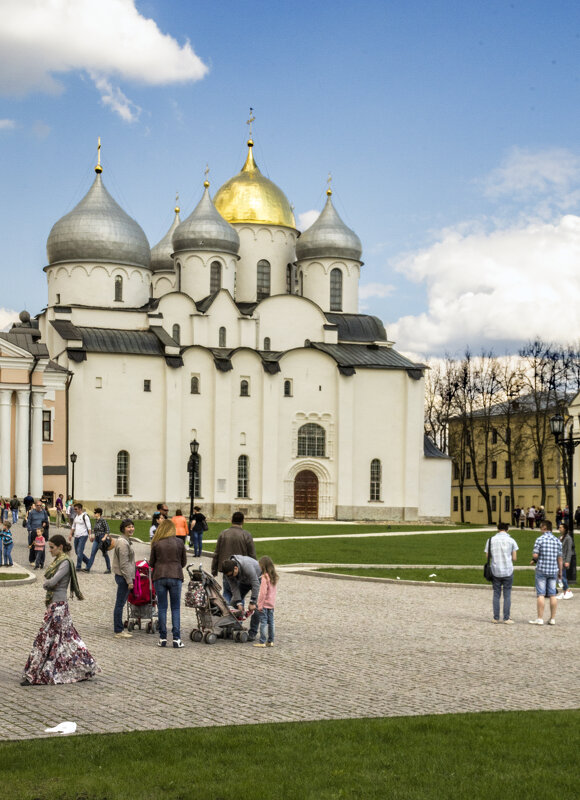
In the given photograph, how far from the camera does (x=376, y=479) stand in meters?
64.9

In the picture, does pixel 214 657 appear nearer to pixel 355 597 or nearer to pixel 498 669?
pixel 498 669

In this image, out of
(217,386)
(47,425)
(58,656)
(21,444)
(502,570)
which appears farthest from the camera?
(217,386)

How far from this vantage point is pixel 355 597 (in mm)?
22094

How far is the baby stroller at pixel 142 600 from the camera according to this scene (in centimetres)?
1638

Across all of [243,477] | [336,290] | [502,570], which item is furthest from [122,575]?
[336,290]

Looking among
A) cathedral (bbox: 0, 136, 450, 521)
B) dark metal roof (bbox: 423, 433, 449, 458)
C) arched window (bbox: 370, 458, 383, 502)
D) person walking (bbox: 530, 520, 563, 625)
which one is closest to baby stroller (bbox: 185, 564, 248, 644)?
person walking (bbox: 530, 520, 563, 625)

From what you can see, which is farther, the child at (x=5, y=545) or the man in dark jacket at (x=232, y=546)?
the child at (x=5, y=545)

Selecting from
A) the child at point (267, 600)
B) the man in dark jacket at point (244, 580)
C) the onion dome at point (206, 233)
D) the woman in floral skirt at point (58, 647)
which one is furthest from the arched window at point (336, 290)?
the woman in floral skirt at point (58, 647)

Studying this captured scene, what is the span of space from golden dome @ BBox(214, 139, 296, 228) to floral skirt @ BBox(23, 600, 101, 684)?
2289 inches

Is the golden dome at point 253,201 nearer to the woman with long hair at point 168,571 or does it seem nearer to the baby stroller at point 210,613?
the baby stroller at point 210,613

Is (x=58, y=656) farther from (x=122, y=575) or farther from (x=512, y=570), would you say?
(x=512, y=570)

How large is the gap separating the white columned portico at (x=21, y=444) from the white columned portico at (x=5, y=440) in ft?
1.45

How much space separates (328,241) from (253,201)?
5.31m

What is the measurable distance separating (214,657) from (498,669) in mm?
3520
